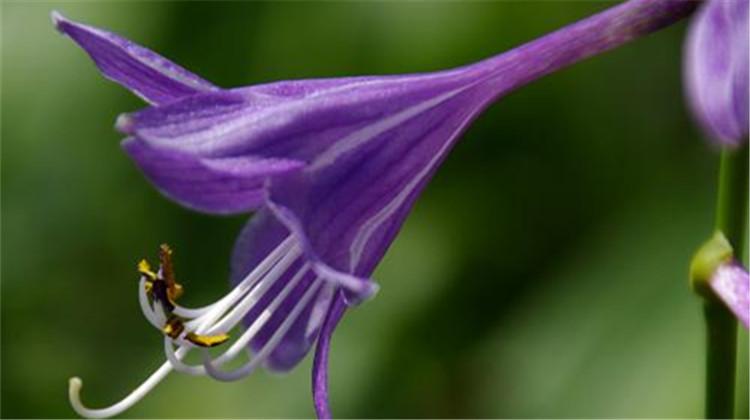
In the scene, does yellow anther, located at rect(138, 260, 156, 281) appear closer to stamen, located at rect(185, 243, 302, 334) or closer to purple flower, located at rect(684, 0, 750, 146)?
stamen, located at rect(185, 243, 302, 334)

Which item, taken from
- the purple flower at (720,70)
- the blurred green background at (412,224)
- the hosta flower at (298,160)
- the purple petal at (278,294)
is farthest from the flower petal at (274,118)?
the blurred green background at (412,224)

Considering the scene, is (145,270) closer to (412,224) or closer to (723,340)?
(723,340)

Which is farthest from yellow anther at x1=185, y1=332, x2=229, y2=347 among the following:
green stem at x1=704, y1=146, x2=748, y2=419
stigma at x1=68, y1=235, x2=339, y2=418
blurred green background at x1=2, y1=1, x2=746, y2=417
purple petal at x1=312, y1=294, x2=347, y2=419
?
blurred green background at x1=2, y1=1, x2=746, y2=417

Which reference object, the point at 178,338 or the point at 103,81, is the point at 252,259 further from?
the point at 103,81

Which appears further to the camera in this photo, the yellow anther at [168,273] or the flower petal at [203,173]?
the yellow anther at [168,273]

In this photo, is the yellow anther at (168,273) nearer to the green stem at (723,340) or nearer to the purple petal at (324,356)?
the purple petal at (324,356)

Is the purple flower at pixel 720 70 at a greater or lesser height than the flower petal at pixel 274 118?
greater
